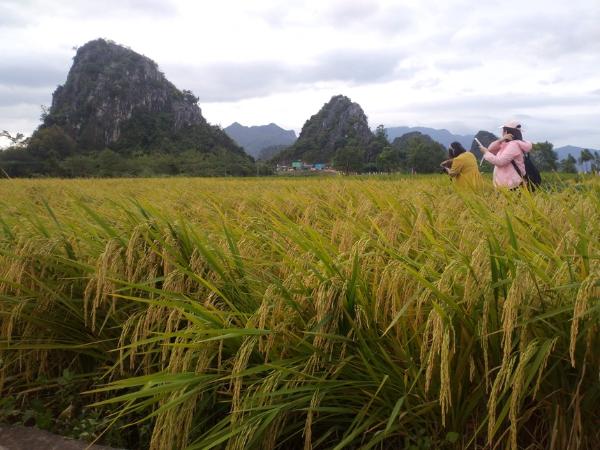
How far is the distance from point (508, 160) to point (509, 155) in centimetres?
5

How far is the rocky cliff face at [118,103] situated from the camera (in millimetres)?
74688

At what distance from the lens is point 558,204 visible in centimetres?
253

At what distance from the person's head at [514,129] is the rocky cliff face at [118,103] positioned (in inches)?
2647

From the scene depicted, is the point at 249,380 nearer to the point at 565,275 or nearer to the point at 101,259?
the point at 101,259

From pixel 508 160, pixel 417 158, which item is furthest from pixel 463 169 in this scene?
pixel 417 158

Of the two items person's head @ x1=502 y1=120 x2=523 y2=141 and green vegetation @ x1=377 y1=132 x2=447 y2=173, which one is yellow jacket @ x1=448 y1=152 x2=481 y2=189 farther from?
green vegetation @ x1=377 y1=132 x2=447 y2=173

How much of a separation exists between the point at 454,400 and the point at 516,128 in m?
4.52

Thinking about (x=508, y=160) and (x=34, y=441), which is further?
(x=508, y=160)

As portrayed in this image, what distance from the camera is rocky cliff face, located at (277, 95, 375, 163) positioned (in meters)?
75.9

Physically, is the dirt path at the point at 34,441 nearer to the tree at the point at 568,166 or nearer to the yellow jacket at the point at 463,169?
the yellow jacket at the point at 463,169

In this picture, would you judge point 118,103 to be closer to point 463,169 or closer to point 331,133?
point 331,133

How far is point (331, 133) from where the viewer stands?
8400cm

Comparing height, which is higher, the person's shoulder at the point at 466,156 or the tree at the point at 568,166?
the person's shoulder at the point at 466,156

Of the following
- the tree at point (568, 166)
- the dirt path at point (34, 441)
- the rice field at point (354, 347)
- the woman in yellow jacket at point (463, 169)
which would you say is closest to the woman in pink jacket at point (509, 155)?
the woman in yellow jacket at point (463, 169)
